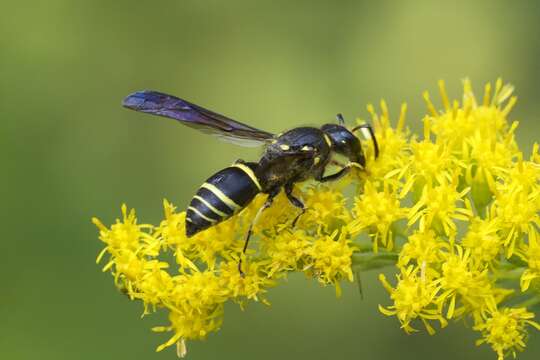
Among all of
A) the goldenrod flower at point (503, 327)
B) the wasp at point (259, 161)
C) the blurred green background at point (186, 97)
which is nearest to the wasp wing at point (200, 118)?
the wasp at point (259, 161)

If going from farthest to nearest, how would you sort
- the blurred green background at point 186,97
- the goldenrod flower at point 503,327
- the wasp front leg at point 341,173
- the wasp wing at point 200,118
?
the blurred green background at point 186,97, the wasp wing at point 200,118, the wasp front leg at point 341,173, the goldenrod flower at point 503,327

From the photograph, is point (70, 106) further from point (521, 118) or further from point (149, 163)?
point (521, 118)

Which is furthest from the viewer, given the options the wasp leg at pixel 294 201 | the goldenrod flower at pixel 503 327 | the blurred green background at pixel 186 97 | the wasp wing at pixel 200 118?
the blurred green background at pixel 186 97

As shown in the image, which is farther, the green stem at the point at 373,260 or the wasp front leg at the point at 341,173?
the wasp front leg at the point at 341,173

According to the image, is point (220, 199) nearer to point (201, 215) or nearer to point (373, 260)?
point (201, 215)

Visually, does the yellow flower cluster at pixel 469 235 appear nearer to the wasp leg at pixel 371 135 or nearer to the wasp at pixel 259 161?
the wasp leg at pixel 371 135

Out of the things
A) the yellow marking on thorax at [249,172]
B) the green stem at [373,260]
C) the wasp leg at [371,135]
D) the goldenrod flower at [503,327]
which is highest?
the wasp leg at [371,135]

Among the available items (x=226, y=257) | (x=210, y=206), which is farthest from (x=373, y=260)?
(x=210, y=206)
